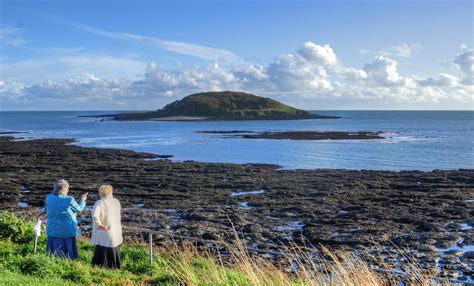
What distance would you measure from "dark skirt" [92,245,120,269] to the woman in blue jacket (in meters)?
0.71

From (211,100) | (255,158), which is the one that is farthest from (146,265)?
(211,100)

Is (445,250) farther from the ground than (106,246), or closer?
closer

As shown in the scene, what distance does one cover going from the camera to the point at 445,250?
16531mm

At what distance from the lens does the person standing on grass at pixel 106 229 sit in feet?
28.0

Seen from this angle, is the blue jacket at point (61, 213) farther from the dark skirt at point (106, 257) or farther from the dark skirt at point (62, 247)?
the dark skirt at point (106, 257)

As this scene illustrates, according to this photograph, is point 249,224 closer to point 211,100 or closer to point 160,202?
point 160,202

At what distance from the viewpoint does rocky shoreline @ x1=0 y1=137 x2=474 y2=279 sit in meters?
18.1

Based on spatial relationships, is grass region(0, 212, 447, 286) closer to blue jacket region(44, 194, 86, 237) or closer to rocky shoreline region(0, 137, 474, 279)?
blue jacket region(44, 194, 86, 237)

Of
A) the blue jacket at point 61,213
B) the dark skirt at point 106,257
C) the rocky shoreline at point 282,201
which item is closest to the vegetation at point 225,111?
the rocky shoreline at point 282,201

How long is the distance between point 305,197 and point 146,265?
57.9ft

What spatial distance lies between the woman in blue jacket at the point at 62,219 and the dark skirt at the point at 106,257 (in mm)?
714

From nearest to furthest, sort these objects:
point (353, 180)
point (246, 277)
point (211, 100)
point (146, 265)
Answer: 1. point (246, 277)
2. point (146, 265)
3. point (353, 180)
4. point (211, 100)

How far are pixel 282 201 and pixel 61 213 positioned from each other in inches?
667

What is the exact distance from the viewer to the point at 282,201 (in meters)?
25.2
